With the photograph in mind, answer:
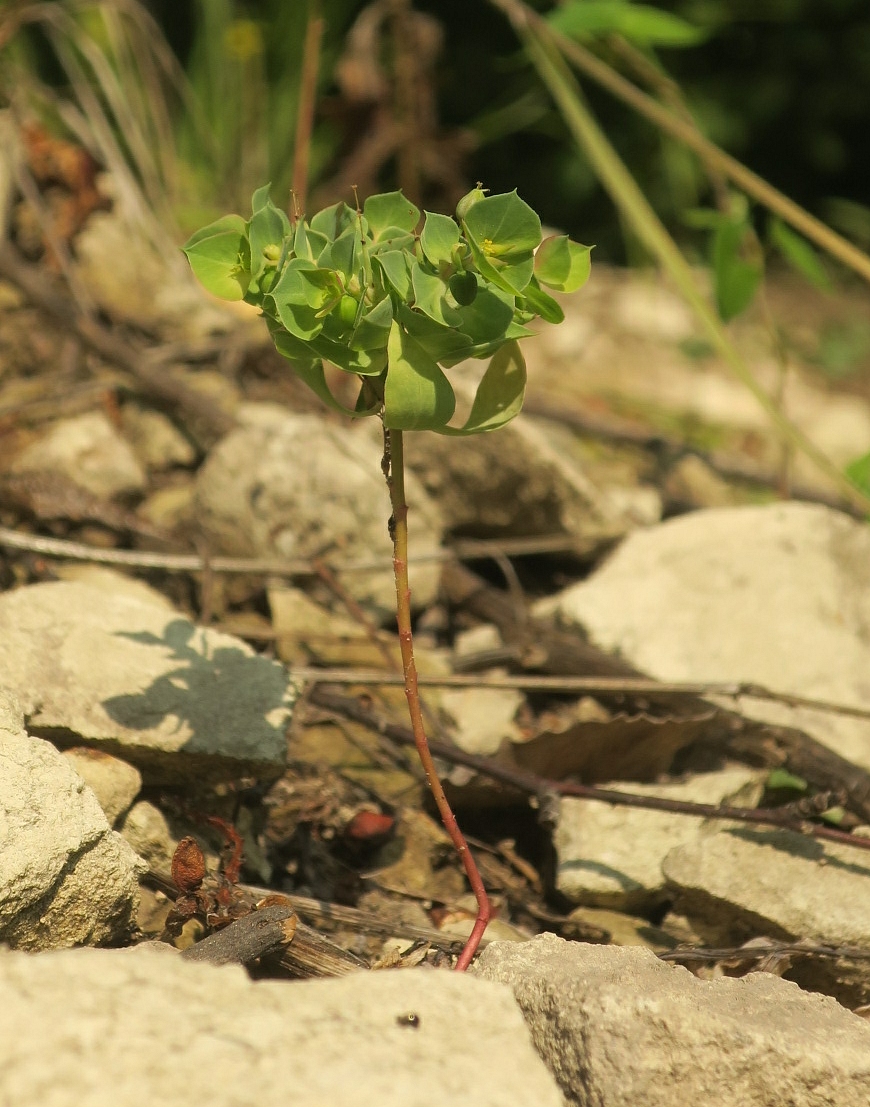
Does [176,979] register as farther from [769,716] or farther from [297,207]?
[769,716]

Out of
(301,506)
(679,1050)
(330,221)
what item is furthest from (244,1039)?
(301,506)

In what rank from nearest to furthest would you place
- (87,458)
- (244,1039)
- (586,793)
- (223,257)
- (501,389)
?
(244,1039)
(223,257)
(501,389)
(586,793)
(87,458)

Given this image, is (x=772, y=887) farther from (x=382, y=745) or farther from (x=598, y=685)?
(x=382, y=745)

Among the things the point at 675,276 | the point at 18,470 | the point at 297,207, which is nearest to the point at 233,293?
the point at 297,207

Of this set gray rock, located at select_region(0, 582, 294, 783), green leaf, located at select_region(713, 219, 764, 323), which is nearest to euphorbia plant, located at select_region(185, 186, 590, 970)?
gray rock, located at select_region(0, 582, 294, 783)

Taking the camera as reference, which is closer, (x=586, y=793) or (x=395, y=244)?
(x=395, y=244)

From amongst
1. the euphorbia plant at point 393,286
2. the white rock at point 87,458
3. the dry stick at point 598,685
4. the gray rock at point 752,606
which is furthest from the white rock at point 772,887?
the white rock at point 87,458
